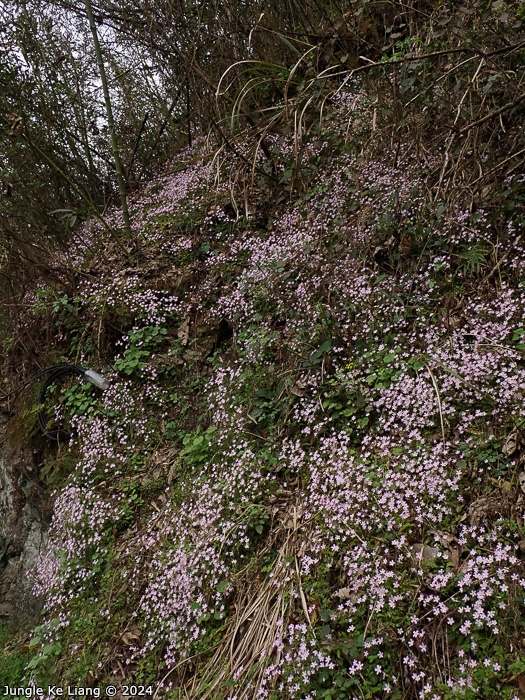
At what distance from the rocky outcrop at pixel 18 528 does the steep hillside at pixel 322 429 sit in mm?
315

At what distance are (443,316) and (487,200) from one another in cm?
84

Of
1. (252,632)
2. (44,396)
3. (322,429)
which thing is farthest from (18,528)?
(322,429)

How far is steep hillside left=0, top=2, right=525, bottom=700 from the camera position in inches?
82.5

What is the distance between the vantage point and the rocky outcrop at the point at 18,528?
15.8 ft

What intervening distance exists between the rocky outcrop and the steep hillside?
315mm

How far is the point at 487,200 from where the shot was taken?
3.14m

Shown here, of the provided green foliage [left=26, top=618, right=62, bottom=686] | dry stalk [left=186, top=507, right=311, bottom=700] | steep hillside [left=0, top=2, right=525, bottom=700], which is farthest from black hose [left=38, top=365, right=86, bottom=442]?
dry stalk [left=186, top=507, right=311, bottom=700]

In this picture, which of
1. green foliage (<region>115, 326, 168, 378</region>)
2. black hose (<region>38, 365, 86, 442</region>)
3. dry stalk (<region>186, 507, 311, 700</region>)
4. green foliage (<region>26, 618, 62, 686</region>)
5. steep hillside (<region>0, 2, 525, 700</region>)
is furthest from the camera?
black hose (<region>38, 365, 86, 442</region>)

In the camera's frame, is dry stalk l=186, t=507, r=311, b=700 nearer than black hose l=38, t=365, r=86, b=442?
Yes

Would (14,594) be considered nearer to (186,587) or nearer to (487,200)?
(186,587)

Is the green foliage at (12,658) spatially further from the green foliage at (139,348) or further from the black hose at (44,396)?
the green foliage at (139,348)

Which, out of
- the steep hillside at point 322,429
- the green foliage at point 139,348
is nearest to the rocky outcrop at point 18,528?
the steep hillside at point 322,429

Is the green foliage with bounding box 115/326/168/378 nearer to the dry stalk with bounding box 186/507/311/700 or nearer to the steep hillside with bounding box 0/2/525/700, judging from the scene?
the steep hillside with bounding box 0/2/525/700

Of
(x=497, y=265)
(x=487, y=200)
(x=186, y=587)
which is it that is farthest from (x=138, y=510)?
(x=487, y=200)
